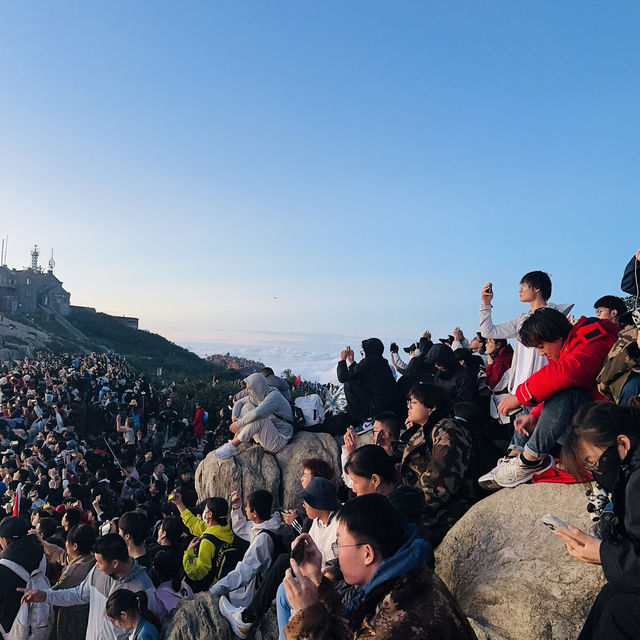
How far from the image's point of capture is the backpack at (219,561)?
5.08 metres

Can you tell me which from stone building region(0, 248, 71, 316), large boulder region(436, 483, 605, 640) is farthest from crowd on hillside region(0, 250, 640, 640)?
stone building region(0, 248, 71, 316)

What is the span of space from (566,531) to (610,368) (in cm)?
137

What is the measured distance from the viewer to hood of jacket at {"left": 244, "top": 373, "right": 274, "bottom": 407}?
8.34 meters

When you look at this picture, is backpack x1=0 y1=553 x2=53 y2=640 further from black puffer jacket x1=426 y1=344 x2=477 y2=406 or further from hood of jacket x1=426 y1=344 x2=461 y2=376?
hood of jacket x1=426 y1=344 x2=461 y2=376

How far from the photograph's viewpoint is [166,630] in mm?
4352

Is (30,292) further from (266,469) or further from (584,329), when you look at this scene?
(584,329)

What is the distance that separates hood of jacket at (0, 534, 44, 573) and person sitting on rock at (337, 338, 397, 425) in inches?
181

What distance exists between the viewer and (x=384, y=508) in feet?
7.95

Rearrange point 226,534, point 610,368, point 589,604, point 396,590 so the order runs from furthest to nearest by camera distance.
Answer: point 226,534 < point 610,368 < point 589,604 < point 396,590

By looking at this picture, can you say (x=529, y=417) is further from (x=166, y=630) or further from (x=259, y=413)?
(x=259, y=413)

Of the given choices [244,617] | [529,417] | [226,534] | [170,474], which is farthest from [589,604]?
[170,474]

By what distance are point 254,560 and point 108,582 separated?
4.24 feet

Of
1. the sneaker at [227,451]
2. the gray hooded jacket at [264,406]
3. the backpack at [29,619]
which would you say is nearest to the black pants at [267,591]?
the backpack at [29,619]

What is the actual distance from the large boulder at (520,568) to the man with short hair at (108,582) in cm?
258
